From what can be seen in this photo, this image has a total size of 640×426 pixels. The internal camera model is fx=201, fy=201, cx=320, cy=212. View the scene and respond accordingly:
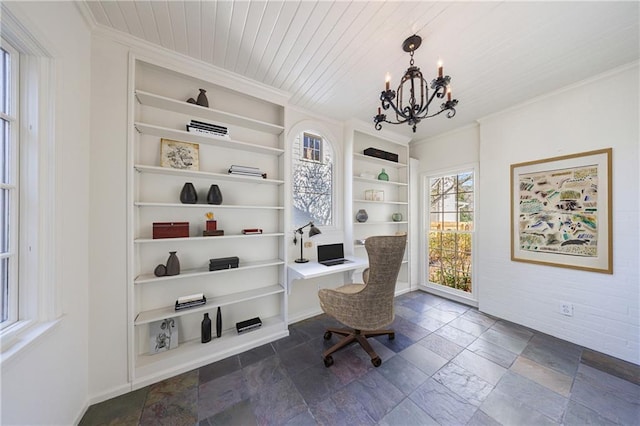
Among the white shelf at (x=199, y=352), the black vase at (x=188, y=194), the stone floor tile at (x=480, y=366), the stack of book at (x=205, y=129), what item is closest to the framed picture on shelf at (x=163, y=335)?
the white shelf at (x=199, y=352)

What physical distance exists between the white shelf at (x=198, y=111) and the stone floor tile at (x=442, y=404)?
106 inches

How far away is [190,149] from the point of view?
1.90 meters

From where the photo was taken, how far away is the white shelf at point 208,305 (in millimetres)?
1652

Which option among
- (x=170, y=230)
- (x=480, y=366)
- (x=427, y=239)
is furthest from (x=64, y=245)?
(x=427, y=239)

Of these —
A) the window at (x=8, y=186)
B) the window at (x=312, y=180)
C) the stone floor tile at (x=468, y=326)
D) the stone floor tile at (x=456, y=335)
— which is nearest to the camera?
the window at (x=8, y=186)

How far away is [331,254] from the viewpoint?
272 centimetres

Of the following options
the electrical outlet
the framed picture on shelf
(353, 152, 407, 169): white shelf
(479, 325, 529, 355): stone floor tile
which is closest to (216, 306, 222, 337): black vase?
the framed picture on shelf

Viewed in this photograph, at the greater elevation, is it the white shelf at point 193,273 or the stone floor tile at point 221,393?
the white shelf at point 193,273

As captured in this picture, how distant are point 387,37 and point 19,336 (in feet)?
9.26

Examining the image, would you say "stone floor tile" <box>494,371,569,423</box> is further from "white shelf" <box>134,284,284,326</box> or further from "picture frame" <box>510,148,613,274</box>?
"white shelf" <box>134,284,284,326</box>

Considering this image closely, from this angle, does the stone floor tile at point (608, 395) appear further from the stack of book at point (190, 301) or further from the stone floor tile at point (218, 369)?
the stack of book at point (190, 301)

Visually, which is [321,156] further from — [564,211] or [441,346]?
[564,211]

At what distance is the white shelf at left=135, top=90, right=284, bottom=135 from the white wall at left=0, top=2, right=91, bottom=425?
1.15 ft

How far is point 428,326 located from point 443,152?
263 cm
